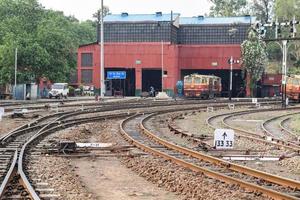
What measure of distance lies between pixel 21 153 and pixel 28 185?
17.7 feet

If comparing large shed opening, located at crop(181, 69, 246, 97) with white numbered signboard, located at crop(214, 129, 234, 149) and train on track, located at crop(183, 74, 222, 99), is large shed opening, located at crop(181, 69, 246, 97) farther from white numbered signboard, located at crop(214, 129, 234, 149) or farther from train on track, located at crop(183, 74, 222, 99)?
white numbered signboard, located at crop(214, 129, 234, 149)

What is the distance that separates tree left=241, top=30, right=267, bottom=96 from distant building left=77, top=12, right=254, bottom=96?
8.99 ft

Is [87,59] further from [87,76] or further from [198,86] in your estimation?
[198,86]

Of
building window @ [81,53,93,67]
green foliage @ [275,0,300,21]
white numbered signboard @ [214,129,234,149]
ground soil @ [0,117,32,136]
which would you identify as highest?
green foliage @ [275,0,300,21]

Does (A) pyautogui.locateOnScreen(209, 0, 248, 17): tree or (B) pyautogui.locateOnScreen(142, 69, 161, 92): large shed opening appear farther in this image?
(A) pyautogui.locateOnScreen(209, 0, 248, 17): tree

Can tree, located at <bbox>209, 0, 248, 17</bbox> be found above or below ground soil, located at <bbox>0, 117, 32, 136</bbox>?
above


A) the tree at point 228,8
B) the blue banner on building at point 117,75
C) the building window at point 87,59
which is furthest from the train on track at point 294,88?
the tree at point 228,8

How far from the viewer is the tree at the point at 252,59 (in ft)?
290

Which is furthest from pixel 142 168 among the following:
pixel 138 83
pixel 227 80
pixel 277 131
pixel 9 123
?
pixel 227 80

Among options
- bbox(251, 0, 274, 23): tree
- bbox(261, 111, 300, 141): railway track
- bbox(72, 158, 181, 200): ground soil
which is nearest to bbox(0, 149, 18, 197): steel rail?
bbox(72, 158, 181, 200): ground soil

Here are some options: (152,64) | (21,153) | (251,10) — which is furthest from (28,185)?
(251,10)

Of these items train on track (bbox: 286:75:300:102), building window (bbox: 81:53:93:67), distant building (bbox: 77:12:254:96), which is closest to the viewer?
train on track (bbox: 286:75:300:102)

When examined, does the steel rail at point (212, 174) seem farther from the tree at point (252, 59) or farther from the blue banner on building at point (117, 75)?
the tree at point (252, 59)

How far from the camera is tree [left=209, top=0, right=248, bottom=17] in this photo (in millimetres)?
143875
